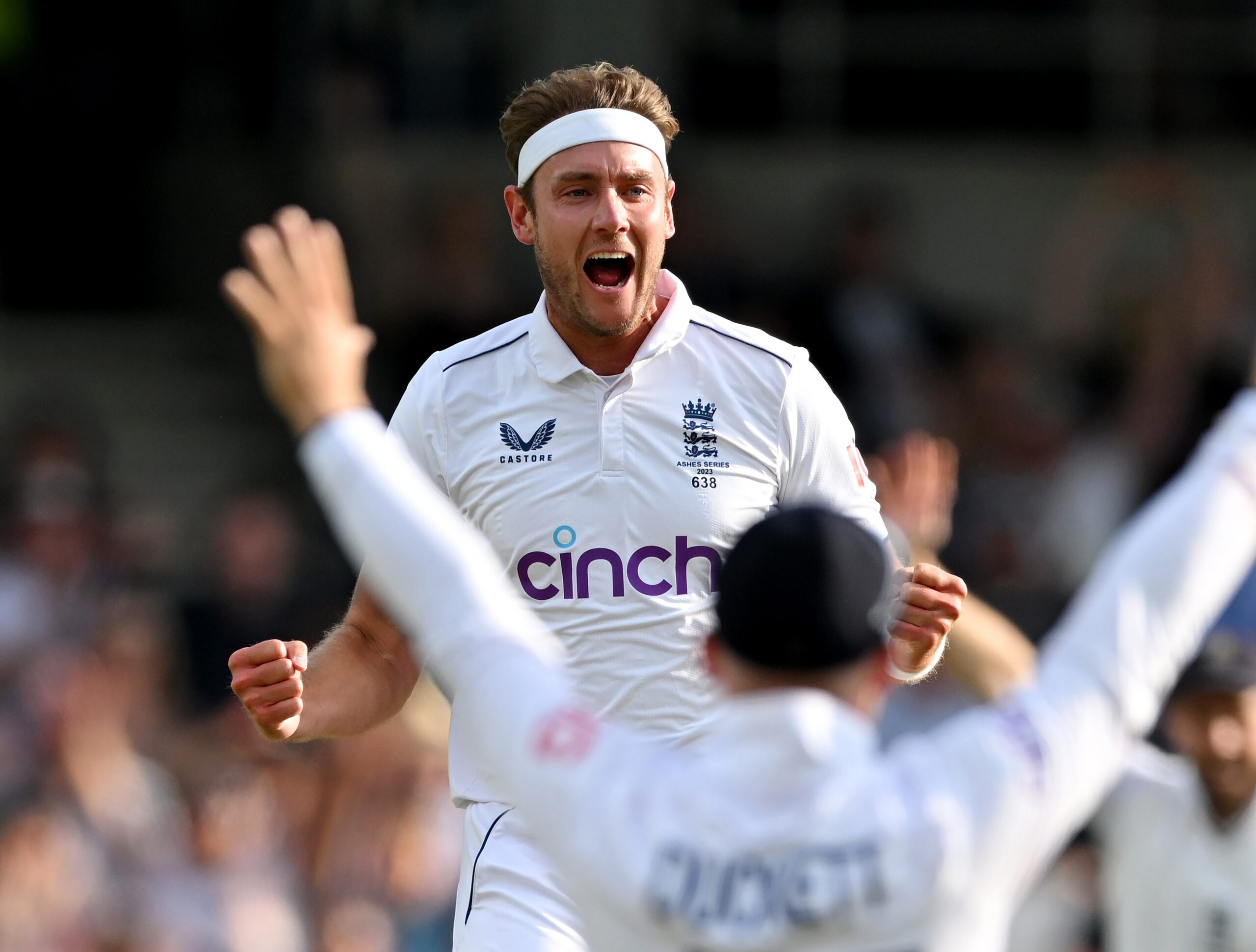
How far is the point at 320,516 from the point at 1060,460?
4190 millimetres

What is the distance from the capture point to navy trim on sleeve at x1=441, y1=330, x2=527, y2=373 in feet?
15.7

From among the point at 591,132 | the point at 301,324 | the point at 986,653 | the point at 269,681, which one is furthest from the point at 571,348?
the point at 301,324

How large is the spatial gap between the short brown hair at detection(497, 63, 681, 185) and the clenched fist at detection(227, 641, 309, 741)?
4.52ft

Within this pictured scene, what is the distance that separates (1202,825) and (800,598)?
321 centimetres

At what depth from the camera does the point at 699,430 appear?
4566 mm

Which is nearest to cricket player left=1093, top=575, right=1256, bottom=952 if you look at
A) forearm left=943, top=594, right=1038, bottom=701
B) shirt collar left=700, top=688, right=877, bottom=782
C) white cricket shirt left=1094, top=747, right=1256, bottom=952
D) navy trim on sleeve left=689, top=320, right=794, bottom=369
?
white cricket shirt left=1094, top=747, right=1256, bottom=952

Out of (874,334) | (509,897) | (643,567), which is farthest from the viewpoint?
(874,334)

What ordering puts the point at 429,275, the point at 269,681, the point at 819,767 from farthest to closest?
the point at 429,275
the point at 269,681
the point at 819,767

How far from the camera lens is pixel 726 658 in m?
2.68

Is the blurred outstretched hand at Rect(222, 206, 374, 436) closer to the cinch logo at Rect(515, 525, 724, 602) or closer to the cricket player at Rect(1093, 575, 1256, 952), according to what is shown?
the cinch logo at Rect(515, 525, 724, 602)

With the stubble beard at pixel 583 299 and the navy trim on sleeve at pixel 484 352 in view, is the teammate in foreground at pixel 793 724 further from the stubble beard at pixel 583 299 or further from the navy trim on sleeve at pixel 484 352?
the navy trim on sleeve at pixel 484 352

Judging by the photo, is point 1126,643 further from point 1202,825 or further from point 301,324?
point 1202,825

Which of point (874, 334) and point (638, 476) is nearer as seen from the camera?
point (638, 476)

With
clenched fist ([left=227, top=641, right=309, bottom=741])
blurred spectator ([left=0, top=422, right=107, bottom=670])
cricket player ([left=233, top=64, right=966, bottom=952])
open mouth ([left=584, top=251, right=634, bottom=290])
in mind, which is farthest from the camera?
blurred spectator ([left=0, top=422, right=107, bottom=670])
